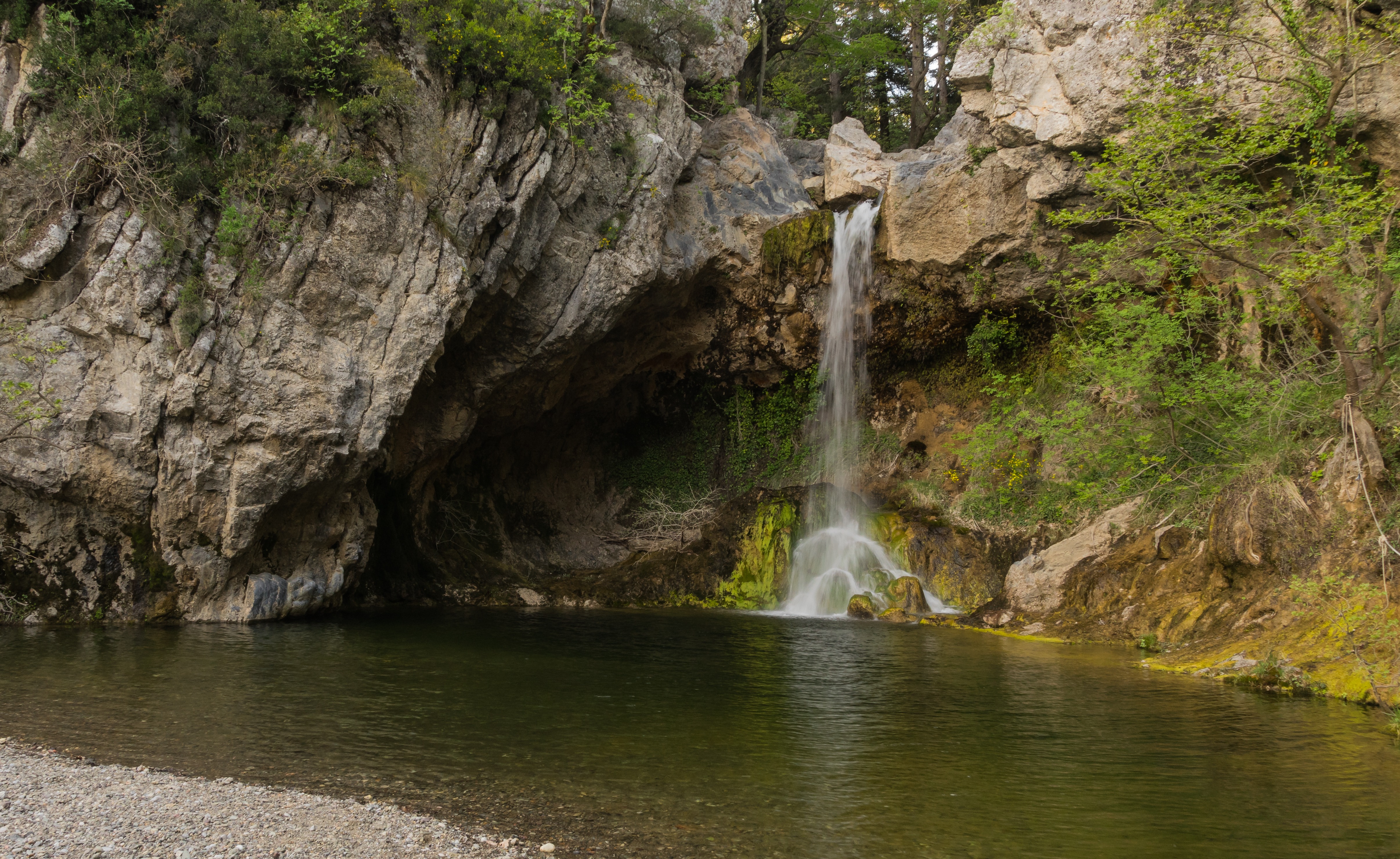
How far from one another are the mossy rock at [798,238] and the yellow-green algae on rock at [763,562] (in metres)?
5.93

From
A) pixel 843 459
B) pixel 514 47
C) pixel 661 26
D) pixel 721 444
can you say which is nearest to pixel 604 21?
pixel 661 26

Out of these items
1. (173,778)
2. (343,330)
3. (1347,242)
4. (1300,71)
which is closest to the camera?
(173,778)

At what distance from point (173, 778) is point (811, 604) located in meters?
13.8

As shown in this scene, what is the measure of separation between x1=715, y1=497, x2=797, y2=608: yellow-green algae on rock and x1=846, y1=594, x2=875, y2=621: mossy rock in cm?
210

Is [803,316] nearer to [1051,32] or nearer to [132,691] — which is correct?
[1051,32]

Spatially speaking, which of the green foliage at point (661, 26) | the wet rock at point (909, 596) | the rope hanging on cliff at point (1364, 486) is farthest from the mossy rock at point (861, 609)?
the green foliage at point (661, 26)

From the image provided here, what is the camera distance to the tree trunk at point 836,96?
29.2m

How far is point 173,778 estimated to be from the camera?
17.9 feet

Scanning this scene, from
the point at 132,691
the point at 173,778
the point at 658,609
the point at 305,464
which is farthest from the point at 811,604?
the point at 173,778

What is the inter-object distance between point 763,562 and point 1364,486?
11475 mm

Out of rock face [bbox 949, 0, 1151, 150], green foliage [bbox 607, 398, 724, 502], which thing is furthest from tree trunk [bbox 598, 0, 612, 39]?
green foliage [bbox 607, 398, 724, 502]

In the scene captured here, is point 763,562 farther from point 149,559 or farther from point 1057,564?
point 149,559

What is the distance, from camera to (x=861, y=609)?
16.6 metres

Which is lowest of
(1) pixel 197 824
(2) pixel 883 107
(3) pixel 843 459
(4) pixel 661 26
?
(1) pixel 197 824
